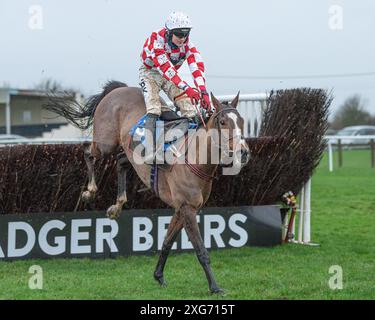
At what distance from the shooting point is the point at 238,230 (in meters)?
9.59

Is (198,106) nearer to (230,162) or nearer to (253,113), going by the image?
(230,162)

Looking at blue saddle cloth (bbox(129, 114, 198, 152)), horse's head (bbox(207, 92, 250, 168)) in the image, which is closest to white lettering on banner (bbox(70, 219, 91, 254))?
blue saddle cloth (bbox(129, 114, 198, 152))

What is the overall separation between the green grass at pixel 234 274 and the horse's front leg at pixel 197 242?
0.43 ft

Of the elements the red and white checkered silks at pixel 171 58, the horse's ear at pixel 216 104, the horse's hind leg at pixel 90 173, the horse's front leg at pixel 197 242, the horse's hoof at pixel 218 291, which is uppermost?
the red and white checkered silks at pixel 171 58

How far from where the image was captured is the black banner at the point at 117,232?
28.3 feet

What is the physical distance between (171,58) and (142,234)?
2.75 m

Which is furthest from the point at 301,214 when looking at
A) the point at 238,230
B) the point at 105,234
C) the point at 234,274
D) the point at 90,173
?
the point at 90,173

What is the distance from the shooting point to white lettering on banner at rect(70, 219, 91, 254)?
8.80 m

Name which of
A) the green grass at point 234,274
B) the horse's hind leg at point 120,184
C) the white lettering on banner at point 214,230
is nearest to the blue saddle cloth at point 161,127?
the horse's hind leg at point 120,184

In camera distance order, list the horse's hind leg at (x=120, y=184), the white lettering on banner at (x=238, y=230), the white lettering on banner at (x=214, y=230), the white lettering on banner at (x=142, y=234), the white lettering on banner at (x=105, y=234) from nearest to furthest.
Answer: the horse's hind leg at (x=120, y=184), the white lettering on banner at (x=105, y=234), the white lettering on banner at (x=142, y=234), the white lettering on banner at (x=214, y=230), the white lettering on banner at (x=238, y=230)

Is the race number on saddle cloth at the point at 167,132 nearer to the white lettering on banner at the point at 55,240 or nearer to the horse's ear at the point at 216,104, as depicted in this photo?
the horse's ear at the point at 216,104
